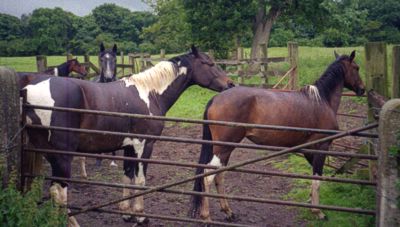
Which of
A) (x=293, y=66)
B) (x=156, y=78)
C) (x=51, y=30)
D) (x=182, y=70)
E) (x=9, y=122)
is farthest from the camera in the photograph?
(x=51, y=30)

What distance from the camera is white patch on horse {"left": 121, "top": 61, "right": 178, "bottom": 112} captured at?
5777mm

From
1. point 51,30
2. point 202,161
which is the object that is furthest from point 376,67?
point 51,30

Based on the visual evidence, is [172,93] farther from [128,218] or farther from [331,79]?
[331,79]

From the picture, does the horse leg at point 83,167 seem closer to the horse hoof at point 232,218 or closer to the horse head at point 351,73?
the horse hoof at point 232,218

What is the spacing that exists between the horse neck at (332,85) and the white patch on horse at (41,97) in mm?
4130

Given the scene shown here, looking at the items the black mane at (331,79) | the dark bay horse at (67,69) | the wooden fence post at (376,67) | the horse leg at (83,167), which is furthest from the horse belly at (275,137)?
the dark bay horse at (67,69)

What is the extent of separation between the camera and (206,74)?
6.49 m

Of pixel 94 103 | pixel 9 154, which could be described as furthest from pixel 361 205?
pixel 9 154

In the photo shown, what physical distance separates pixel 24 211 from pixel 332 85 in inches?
196

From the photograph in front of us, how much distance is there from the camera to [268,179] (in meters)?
7.50

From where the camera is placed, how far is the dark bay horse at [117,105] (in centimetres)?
446

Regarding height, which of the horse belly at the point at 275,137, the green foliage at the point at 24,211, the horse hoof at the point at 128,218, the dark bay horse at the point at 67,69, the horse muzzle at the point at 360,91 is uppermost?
→ the dark bay horse at the point at 67,69

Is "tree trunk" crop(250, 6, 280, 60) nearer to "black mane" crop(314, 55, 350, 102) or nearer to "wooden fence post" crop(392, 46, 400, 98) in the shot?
"black mane" crop(314, 55, 350, 102)

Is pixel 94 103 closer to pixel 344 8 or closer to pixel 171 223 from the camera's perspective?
pixel 171 223
